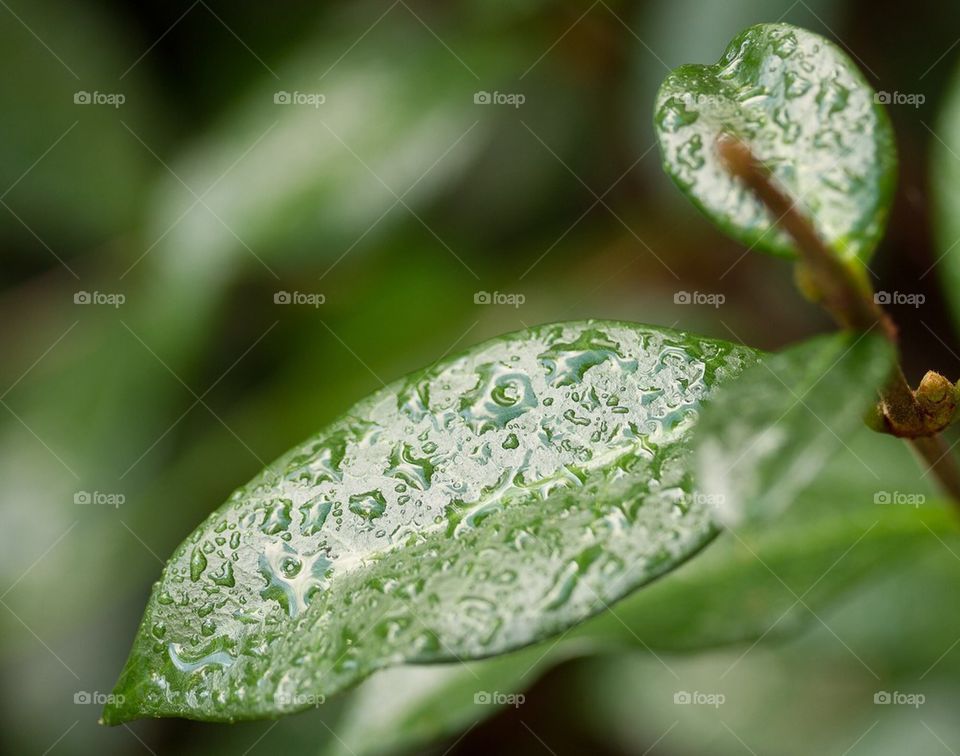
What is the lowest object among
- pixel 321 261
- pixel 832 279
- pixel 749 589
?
pixel 749 589

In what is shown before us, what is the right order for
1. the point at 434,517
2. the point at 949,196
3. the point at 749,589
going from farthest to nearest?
1. the point at 949,196
2. the point at 749,589
3. the point at 434,517

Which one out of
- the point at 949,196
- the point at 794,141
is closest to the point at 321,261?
the point at 949,196

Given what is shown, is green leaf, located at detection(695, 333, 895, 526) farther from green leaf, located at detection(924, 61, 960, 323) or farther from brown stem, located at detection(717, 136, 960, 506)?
green leaf, located at detection(924, 61, 960, 323)

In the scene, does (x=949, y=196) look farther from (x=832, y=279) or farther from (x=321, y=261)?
(x=321, y=261)

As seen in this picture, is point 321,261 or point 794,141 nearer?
point 794,141

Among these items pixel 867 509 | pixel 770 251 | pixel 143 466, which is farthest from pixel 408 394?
pixel 143 466

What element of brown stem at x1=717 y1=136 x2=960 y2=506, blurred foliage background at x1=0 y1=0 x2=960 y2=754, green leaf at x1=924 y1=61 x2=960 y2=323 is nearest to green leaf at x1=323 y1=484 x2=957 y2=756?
brown stem at x1=717 y1=136 x2=960 y2=506

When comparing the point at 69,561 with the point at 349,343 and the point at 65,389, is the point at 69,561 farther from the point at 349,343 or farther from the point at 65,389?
the point at 349,343
